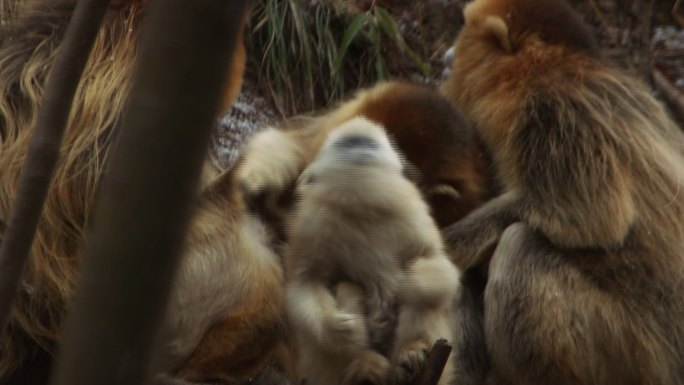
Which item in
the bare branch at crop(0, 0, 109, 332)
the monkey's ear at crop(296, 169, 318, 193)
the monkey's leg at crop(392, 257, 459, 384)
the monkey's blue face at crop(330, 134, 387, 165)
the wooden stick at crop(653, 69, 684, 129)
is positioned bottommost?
the wooden stick at crop(653, 69, 684, 129)

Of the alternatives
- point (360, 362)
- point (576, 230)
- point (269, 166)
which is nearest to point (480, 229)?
point (576, 230)

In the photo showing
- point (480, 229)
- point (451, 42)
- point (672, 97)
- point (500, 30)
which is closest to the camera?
point (480, 229)

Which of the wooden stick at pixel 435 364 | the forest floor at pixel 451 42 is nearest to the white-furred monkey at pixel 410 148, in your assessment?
the wooden stick at pixel 435 364

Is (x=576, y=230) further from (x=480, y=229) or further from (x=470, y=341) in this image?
(x=470, y=341)

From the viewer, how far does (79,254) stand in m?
4.10

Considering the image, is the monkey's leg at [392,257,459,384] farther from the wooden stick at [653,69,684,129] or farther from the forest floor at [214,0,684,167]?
the wooden stick at [653,69,684,129]

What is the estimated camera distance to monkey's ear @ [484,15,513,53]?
441 centimetres

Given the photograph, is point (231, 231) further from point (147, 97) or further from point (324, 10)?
point (147, 97)

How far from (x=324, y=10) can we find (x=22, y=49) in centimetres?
187

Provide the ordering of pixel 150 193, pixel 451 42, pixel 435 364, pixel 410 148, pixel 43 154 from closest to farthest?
pixel 150 193
pixel 43 154
pixel 435 364
pixel 410 148
pixel 451 42

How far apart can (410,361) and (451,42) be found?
3758 millimetres

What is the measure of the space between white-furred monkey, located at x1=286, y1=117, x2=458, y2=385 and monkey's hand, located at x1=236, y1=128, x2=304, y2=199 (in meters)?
0.77

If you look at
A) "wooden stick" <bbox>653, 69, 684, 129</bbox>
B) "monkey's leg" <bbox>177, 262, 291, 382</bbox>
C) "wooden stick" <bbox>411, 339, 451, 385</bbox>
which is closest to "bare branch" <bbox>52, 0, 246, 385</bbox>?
"wooden stick" <bbox>411, 339, 451, 385</bbox>

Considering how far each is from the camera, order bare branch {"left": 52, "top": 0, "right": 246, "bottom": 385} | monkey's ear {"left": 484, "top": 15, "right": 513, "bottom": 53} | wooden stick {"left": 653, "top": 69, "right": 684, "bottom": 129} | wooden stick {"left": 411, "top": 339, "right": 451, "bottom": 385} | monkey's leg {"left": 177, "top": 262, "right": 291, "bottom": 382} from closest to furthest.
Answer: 1. bare branch {"left": 52, "top": 0, "right": 246, "bottom": 385}
2. wooden stick {"left": 411, "top": 339, "right": 451, "bottom": 385}
3. monkey's leg {"left": 177, "top": 262, "right": 291, "bottom": 382}
4. monkey's ear {"left": 484, "top": 15, "right": 513, "bottom": 53}
5. wooden stick {"left": 653, "top": 69, "right": 684, "bottom": 129}
